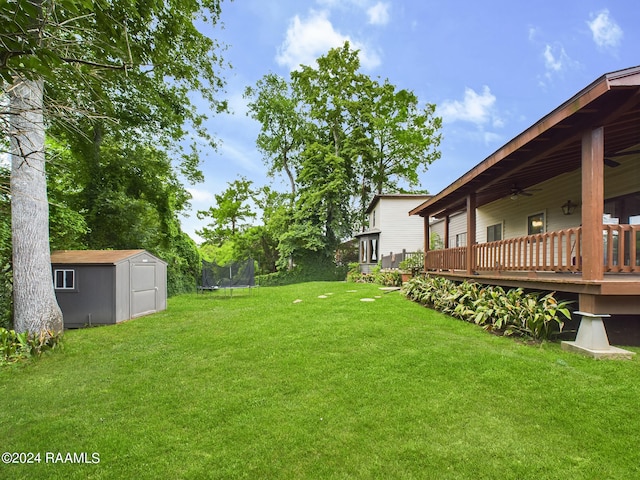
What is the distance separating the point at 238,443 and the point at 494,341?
12.6ft

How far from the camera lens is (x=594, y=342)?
163 inches

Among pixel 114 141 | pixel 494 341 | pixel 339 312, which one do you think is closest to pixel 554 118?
pixel 494 341

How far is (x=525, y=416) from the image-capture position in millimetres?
2816

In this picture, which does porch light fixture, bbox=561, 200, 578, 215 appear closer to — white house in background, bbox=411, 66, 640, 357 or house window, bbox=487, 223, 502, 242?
white house in background, bbox=411, 66, 640, 357

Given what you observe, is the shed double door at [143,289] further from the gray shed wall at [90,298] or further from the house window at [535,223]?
the house window at [535,223]

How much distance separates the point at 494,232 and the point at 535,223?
2.28 meters

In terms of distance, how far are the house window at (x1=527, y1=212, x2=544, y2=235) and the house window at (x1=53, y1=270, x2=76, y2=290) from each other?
10.9 metres

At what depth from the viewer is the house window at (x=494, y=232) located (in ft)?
35.0

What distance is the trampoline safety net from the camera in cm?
1197

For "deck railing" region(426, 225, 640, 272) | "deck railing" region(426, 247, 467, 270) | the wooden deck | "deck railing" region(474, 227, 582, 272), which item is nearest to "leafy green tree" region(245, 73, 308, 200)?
"deck railing" region(426, 247, 467, 270)

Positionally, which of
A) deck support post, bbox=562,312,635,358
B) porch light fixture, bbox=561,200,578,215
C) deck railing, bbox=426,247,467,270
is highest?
porch light fixture, bbox=561,200,578,215

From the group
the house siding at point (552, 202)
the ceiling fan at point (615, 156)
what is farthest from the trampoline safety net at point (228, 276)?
the ceiling fan at point (615, 156)

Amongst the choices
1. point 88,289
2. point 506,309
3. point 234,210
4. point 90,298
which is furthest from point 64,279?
point 234,210

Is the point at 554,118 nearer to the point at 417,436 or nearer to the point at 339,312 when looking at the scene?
the point at 417,436
